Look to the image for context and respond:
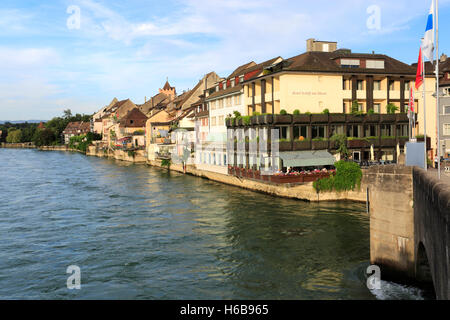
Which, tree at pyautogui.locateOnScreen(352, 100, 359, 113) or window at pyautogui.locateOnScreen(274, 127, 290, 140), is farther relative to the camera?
tree at pyautogui.locateOnScreen(352, 100, 359, 113)

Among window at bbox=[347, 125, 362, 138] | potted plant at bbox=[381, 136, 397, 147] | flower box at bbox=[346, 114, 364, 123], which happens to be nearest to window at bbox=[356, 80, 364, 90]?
flower box at bbox=[346, 114, 364, 123]

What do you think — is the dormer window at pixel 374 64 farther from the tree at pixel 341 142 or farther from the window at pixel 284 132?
the window at pixel 284 132

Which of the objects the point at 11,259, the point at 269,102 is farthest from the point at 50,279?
the point at 269,102

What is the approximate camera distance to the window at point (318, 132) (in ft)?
147

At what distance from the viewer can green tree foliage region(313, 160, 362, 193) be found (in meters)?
39.0

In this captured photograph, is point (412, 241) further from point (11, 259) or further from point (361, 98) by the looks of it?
point (361, 98)

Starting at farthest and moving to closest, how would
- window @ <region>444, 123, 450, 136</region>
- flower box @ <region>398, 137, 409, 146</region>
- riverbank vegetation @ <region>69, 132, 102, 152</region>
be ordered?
riverbank vegetation @ <region>69, 132, 102, 152</region> < window @ <region>444, 123, 450, 136</region> < flower box @ <region>398, 137, 409, 146</region>

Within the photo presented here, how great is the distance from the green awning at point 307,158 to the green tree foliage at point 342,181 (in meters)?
3.29

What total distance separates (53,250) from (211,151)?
38.9 m

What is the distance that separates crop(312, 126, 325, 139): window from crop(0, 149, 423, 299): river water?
888cm

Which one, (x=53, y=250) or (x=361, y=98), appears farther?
(x=361, y=98)

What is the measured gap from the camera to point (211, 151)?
203 ft

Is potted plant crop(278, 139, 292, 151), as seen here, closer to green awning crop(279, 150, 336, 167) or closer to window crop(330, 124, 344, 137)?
green awning crop(279, 150, 336, 167)
